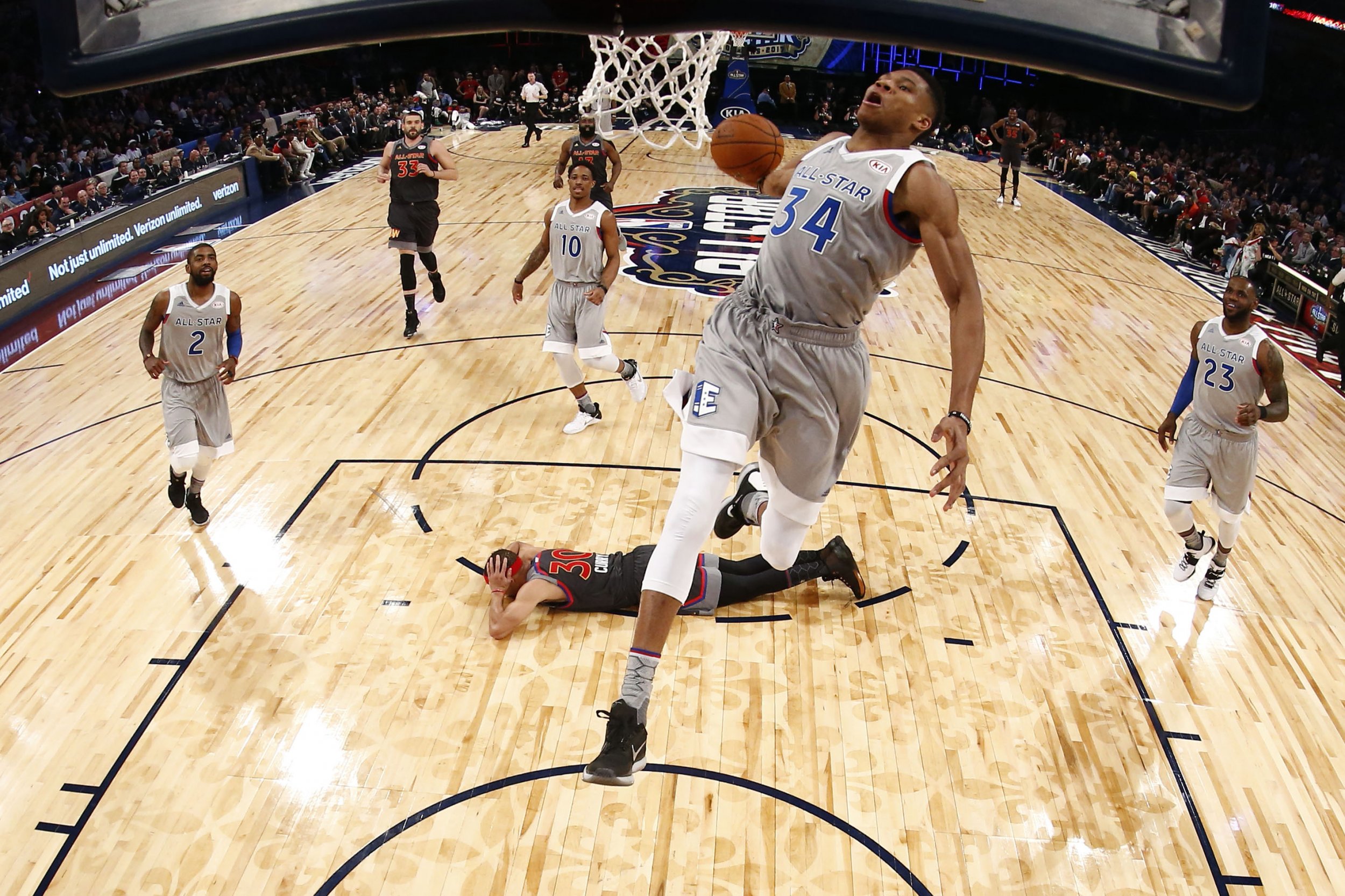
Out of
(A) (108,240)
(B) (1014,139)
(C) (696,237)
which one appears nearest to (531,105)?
(C) (696,237)

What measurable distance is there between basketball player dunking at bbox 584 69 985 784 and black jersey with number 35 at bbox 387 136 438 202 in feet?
22.2

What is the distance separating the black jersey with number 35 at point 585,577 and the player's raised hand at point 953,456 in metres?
2.83

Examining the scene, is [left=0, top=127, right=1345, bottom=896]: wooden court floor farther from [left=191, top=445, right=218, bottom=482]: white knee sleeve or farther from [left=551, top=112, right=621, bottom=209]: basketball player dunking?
[left=551, top=112, right=621, bottom=209]: basketball player dunking

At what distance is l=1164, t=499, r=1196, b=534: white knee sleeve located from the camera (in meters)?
5.73

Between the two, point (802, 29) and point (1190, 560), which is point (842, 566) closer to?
point (1190, 560)

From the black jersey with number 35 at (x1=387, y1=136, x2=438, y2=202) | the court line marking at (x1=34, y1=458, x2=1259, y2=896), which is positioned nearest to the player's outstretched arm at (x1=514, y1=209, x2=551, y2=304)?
the court line marking at (x1=34, y1=458, x2=1259, y2=896)

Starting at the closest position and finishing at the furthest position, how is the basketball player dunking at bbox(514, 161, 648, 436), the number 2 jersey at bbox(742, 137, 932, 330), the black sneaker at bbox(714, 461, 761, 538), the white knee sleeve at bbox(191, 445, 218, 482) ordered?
the number 2 jersey at bbox(742, 137, 932, 330) → the black sneaker at bbox(714, 461, 761, 538) → the white knee sleeve at bbox(191, 445, 218, 482) → the basketball player dunking at bbox(514, 161, 648, 436)

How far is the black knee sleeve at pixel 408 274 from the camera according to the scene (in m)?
9.38

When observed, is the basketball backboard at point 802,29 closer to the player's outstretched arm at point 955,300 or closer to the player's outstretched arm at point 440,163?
the player's outstretched arm at point 955,300

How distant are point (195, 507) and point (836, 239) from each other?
4785 mm

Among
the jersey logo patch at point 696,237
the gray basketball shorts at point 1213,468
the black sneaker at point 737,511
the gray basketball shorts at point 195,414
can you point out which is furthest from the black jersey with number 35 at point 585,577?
the jersey logo patch at point 696,237

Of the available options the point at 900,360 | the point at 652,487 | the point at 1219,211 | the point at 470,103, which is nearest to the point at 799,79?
the point at 470,103

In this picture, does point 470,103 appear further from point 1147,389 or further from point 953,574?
point 953,574

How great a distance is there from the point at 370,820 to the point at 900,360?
6711mm
